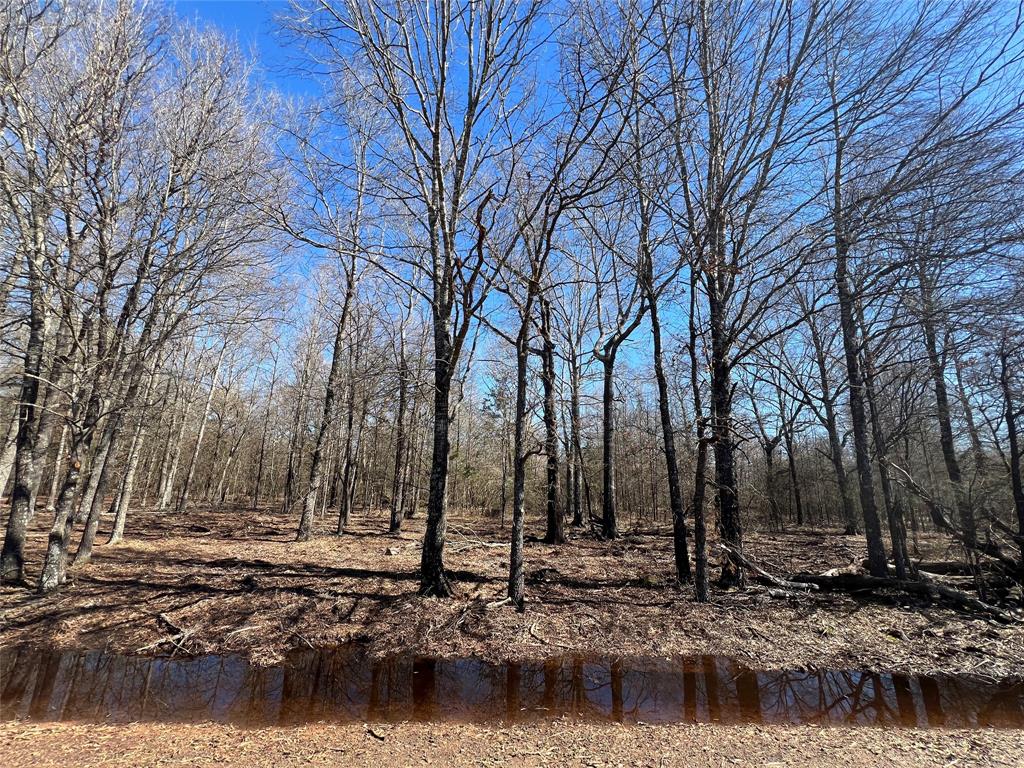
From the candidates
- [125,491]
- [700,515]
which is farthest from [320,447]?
[700,515]

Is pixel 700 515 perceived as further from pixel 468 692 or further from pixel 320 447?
pixel 320 447

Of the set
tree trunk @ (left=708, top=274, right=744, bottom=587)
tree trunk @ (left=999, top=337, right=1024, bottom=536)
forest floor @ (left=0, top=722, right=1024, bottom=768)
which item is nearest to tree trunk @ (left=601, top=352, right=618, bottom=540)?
tree trunk @ (left=708, top=274, right=744, bottom=587)

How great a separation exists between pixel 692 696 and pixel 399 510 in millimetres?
12215

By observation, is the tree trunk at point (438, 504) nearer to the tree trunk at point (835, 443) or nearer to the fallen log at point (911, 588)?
the fallen log at point (911, 588)

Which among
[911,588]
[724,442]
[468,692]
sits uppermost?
[724,442]

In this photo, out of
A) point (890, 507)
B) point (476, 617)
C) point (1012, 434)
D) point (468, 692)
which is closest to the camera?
point (468, 692)

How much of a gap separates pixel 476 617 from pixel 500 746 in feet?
9.65

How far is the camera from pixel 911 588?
845 cm

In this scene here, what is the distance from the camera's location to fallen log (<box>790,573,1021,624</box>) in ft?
24.7

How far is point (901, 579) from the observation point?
336 inches

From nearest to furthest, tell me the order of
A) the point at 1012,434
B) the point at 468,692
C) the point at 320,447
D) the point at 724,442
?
the point at 468,692 < the point at 724,442 < the point at 1012,434 < the point at 320,447

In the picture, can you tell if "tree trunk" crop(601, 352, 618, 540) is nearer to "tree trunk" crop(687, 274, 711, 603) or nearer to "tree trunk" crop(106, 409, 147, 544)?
"tree trunk" crop(687, 274, 711, 603)

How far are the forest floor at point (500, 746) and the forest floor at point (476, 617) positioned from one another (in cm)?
175

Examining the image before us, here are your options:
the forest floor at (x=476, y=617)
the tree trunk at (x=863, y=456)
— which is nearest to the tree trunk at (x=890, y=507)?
the tree trunk at (x=863, y=456)
